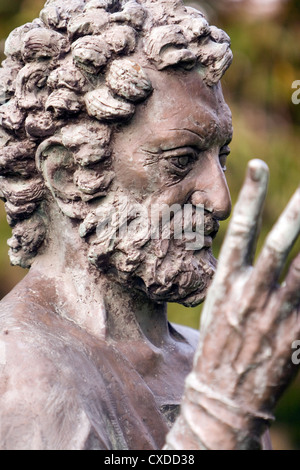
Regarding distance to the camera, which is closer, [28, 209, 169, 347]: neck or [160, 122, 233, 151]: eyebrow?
[160, 122, 233, 151]: eyebrow

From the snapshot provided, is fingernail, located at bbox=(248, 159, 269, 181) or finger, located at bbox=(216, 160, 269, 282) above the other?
fingernail, located at bbox=(248, 159, 269, 181)

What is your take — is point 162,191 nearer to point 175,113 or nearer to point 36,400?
point 175,113

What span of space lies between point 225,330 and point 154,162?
0.77 m

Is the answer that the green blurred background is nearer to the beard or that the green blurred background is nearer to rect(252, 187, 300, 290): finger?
the beard

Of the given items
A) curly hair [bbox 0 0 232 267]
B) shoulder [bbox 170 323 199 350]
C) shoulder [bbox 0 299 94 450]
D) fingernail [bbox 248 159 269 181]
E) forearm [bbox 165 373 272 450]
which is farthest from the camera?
shoulder [bbox 170 323 199 350]

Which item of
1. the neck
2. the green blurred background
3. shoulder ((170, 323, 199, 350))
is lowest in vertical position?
the green blurred background

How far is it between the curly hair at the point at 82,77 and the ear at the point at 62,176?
0.9 inches

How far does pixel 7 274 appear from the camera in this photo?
7.66 meters

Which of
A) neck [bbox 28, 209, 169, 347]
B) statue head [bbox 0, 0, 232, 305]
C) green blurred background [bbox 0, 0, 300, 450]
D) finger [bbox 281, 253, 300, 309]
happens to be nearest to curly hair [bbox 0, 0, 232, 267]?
statue head [bbox 0, 0, 232, 305]

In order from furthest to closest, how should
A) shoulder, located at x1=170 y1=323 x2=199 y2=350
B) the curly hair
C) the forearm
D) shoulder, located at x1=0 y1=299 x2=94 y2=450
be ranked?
1. shoulder, located at x1=170 y1=323 x2=199 y2=350
2. the curly hair
3. shoulder, located at x1=0 y1=299 x2=94 y2=450
4. the forearm

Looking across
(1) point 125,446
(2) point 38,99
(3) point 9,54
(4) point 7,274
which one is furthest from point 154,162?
(4) point 7,274

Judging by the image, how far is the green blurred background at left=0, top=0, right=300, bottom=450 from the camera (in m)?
7.39

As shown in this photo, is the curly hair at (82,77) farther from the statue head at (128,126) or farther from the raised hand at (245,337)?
the raised hand at (245,337)
